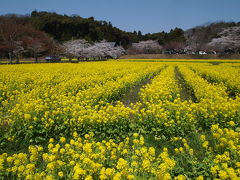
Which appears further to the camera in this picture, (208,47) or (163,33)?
(163,33)

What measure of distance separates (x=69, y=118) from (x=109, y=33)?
8608cm

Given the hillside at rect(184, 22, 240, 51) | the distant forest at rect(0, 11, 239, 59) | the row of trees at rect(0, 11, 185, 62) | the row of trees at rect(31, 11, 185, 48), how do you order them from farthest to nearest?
1. the row of trees at rect(31, 11, 185, 48)
2. the distant forest at rect(0, 11, 239, 59)
3. the row of trees at rect(0, 11, 185, 62)
4. the hillside at rect(184, 22, 240, 51)

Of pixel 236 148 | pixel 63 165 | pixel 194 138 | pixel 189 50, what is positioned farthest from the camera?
pixel 189 50

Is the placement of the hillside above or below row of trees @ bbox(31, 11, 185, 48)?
below

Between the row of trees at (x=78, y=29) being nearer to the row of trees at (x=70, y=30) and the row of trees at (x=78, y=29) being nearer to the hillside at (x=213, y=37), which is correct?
the row of trees at (x=70, y=30)

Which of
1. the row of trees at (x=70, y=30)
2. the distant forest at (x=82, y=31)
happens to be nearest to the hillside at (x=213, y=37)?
the distant forest at (x=82, y=31)

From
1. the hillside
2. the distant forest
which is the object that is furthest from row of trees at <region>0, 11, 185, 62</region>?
the hillside

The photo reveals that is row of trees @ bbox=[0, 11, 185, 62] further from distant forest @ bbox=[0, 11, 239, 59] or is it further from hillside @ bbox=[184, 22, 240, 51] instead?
hillside @ bbox=[184, 22, 240, 51]

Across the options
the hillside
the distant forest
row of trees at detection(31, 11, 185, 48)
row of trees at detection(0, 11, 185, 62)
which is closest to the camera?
the hillside

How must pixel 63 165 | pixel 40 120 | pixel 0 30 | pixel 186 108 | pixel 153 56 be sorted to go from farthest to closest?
pixel 153 56 < pixel 0 30 < pixel 186 108 < pixel 40 120 < pixel 63 165

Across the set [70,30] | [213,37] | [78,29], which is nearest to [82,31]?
[78,29]

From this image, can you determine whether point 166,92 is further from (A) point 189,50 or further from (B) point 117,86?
(A) point 189,50

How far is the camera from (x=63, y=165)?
10.6ft

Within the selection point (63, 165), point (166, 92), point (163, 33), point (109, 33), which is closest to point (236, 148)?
point (63, 165)
